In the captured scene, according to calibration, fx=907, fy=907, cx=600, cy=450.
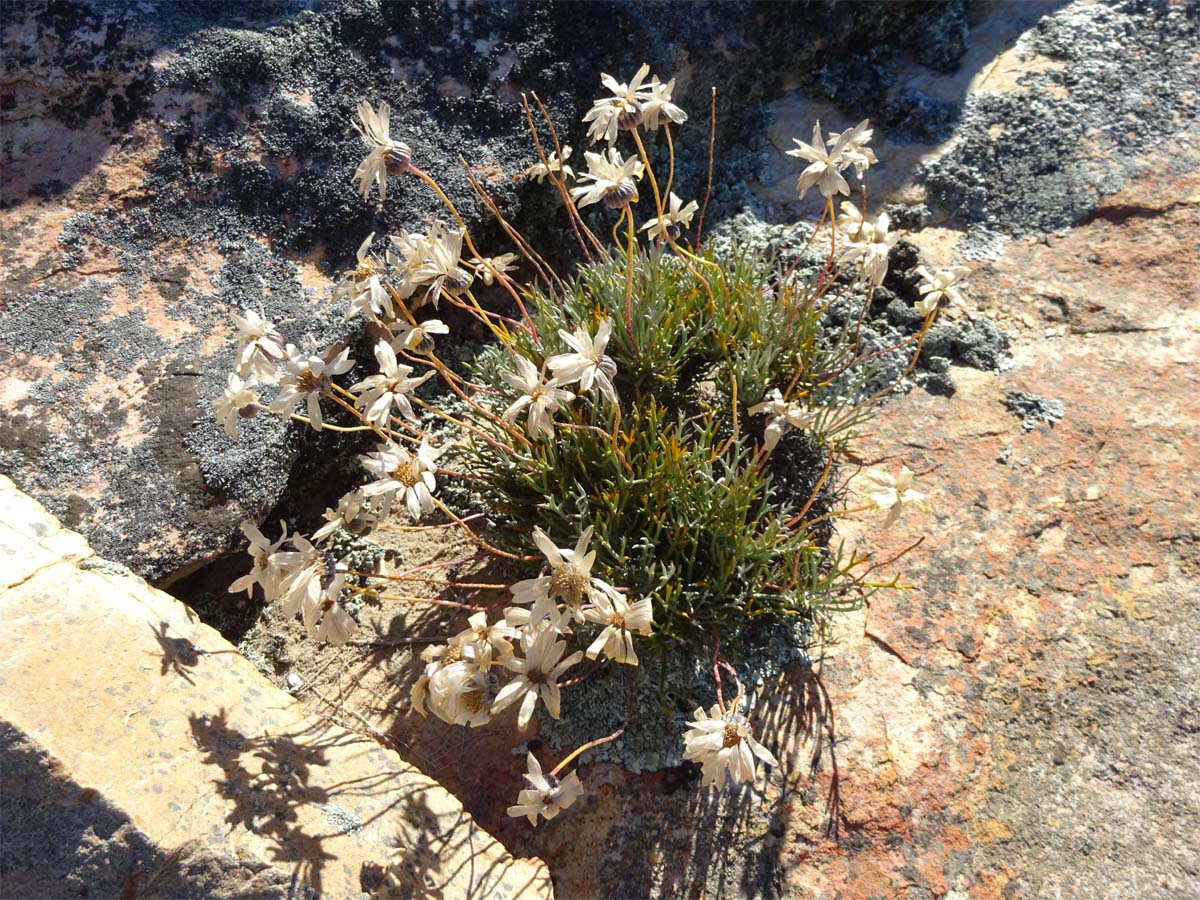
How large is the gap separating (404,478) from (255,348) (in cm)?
63

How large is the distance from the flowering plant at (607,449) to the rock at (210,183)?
0.25 meters

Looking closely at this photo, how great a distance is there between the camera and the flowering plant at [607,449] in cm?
240

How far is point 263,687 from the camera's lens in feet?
8.67

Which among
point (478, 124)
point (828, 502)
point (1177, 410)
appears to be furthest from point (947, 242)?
point (478, 124)

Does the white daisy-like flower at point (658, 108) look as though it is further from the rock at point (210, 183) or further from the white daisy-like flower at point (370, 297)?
the rock at point (210, 183)

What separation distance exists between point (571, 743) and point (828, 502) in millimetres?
1264

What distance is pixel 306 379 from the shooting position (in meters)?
2.56

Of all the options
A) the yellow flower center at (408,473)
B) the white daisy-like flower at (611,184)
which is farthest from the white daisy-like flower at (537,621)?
the white daisy-like flower at (611,184)

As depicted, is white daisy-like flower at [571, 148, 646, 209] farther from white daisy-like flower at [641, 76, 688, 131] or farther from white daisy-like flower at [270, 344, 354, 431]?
white daisy-like flower at [270, 344, 354, 431]

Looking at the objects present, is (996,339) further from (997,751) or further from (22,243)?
(22,243)

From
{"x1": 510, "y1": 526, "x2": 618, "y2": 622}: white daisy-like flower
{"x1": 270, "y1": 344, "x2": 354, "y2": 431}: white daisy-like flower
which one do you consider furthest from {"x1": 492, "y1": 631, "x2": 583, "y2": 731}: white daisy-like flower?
{"x1": 270, "y1": 344, "x2": 354, "y2": 431}: white daisy-like flower

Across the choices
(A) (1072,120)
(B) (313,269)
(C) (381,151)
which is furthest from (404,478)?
(A) (1072,120)

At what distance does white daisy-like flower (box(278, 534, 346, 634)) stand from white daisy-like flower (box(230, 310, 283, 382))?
1.70 ft

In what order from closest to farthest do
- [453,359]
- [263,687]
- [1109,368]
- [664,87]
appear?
1. [263,687]
2. [664,87]
3. [1109,368]
4. [453,359]
